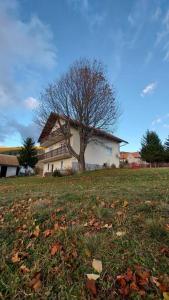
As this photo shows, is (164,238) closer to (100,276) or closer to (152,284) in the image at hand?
(152,284)

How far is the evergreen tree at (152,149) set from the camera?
137 ft

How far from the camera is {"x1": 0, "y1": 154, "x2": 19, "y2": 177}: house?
47.7m

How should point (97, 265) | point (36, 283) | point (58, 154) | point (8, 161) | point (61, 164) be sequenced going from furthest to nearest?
1. point (8, 161)
2. point (61, 164)
3. point (58, 154)
4. point (97, 265)
5. point (36, 283)

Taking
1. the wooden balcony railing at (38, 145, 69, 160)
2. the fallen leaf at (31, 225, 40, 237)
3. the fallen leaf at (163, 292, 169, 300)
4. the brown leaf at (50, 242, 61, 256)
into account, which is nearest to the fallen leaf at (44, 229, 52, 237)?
the fallen leaf at (31, 225, 40, 237)

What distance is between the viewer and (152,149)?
42.1 m

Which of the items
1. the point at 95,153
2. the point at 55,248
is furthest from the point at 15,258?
the point at 95,153

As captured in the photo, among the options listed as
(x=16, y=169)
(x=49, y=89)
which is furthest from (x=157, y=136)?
(x=16, y=169)

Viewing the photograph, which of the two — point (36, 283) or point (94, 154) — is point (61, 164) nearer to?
point (94, 154)

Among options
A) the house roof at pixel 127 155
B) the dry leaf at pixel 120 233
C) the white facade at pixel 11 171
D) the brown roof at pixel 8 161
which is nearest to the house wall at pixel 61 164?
the brown roof at pixel 8 161

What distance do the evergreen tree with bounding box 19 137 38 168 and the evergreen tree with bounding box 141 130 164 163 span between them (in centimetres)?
2022

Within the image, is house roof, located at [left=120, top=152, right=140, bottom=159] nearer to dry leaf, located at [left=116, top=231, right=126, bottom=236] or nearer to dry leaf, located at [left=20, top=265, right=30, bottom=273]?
dry leaf, located at [left=116, top=231, right=126, bottom=236]

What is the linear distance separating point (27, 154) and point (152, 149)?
74.3 feet

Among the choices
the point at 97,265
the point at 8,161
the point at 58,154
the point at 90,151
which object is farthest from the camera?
the point at 8,161

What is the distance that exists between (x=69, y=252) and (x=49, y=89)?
76.5ft
